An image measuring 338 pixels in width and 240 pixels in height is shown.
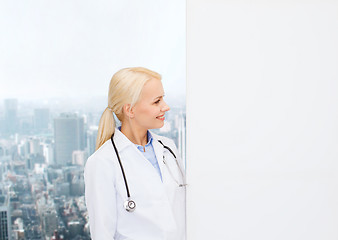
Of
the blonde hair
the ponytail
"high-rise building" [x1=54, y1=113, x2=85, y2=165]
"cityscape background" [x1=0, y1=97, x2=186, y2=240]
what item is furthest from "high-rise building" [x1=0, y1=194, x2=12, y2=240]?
the blonde hair

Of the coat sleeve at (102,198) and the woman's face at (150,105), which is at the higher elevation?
the woman's face at (150,105)

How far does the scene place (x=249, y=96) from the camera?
138cm

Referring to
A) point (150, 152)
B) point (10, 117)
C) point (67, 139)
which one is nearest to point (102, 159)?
point (150, 152)

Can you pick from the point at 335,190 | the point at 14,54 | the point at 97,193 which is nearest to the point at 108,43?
the point at 14,54

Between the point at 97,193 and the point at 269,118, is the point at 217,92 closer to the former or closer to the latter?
the point at 269,118

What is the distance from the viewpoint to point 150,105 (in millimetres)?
1394

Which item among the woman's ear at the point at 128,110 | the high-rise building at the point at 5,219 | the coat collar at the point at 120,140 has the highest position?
the woman's ear at the point at 128,110

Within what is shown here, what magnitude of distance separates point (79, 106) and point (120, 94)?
163cm

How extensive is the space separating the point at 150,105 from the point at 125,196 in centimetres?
33

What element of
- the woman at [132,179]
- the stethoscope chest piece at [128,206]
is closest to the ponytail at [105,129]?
the woman at [132,179]

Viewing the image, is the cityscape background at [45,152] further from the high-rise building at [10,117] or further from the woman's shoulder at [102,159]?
the woman's shoulder at [102,159]

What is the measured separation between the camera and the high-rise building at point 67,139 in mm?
2957

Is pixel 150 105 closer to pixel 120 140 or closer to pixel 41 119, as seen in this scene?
pixel 120 140

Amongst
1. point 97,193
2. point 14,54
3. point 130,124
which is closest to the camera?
point 97,193
